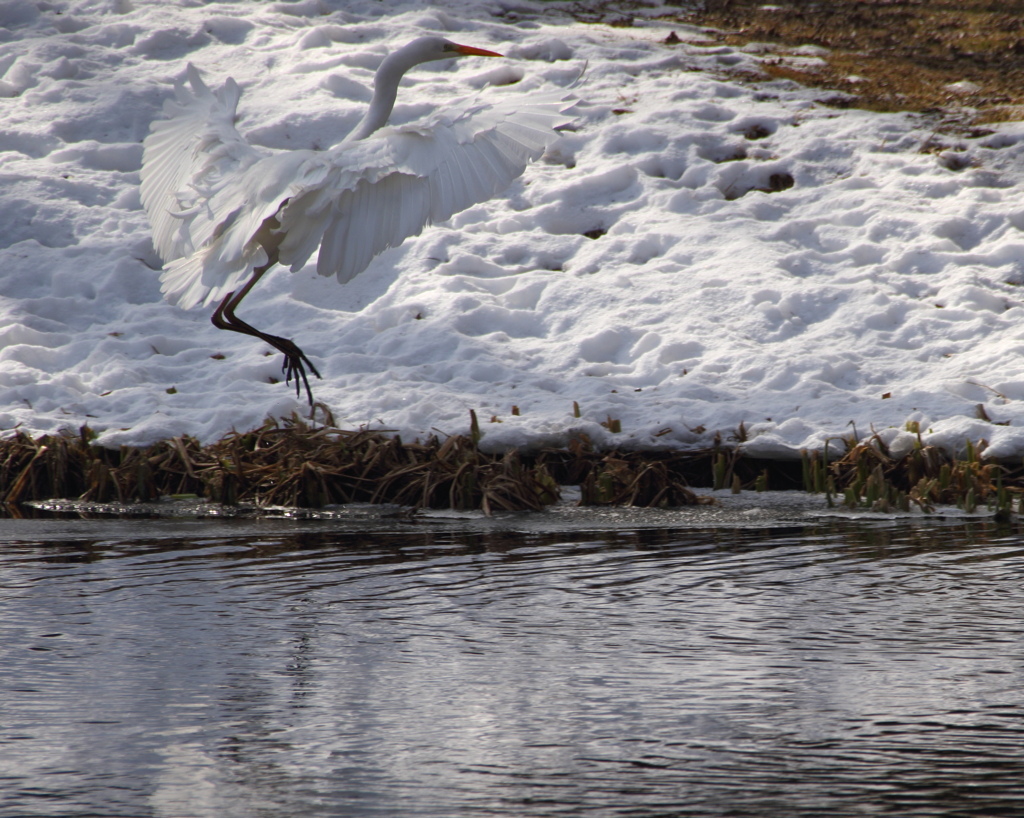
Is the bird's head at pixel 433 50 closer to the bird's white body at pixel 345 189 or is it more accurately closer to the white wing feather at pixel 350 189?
the bird's white body at pixel 345 189

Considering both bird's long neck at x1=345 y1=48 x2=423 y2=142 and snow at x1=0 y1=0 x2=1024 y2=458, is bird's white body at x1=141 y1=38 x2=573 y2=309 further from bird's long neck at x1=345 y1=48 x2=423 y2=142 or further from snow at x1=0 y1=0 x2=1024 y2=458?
snow at x1=0 y1=0 x2=1024 y2=458

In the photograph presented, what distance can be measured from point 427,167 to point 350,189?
1.21 feet

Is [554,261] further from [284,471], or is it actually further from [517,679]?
[517,679]

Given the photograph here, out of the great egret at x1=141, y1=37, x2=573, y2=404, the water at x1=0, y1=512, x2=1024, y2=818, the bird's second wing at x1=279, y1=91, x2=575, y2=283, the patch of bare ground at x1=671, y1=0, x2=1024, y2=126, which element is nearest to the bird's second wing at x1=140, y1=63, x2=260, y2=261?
the great egret at x1=141, y1=37, x2=573, y2=404

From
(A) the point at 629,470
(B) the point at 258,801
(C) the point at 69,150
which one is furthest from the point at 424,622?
(C) the point at 69,150

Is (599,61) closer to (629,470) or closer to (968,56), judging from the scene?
(968,56)

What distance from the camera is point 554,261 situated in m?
9.37

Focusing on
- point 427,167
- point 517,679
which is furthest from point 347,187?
point 517,679

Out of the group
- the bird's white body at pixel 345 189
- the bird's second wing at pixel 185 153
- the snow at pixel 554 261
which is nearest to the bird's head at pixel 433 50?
the bird's white body at pixel 345 189

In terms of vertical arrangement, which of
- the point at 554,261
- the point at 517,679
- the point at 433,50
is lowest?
the point at 517,679

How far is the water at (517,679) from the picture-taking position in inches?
97.1

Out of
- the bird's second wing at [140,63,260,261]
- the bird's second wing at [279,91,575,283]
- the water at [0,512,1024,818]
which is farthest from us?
the bird's second wing at [140,63,260,261]

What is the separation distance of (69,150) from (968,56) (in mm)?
8969

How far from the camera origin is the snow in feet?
24.3
